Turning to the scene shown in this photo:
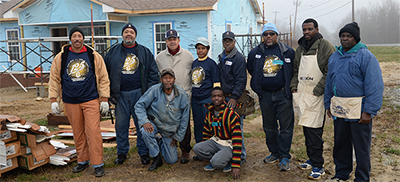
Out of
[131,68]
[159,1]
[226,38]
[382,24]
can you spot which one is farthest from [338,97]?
[382,24]

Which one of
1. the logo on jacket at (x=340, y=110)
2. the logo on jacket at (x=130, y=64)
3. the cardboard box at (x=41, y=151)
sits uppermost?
the logo on jacket at (x=130, y=64)

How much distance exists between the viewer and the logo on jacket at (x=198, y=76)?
15.1 ft

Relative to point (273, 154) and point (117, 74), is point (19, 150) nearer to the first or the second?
point (117, 74)

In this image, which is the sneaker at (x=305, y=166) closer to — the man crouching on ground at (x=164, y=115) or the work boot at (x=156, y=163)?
the man crouching on ground at (x=164, y=115)

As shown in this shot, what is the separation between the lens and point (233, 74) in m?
4.53

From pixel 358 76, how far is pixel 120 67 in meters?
3.28

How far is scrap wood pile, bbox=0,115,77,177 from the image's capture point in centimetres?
427

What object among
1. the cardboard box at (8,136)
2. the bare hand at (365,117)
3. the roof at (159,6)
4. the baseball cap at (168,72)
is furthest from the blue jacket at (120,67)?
the roof at (159,6)

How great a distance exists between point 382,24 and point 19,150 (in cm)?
8132

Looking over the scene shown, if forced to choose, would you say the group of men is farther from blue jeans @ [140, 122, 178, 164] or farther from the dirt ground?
the dirt ground

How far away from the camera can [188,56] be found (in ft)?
16.1

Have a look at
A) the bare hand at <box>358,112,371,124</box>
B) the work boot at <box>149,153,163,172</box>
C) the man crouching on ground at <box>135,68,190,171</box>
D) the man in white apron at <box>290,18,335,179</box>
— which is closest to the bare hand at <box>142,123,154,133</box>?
the man crouching on ground at <box>135,68,190,171</box>

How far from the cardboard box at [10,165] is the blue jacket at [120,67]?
1.67 meters

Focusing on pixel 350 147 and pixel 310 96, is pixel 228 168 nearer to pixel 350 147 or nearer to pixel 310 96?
pixel 310 96
